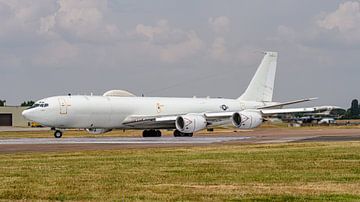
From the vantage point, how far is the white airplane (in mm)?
55625

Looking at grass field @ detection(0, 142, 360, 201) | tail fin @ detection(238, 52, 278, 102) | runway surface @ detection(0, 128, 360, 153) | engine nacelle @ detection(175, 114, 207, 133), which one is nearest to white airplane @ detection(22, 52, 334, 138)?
engine nacelle @ detection(175, 114, 207, 133)

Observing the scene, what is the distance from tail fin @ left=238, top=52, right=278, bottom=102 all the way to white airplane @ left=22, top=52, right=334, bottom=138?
1.43m

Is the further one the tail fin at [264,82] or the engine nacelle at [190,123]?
the tail fin at [264,82]

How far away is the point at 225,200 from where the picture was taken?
595 inches

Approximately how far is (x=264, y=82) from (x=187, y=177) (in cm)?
5246

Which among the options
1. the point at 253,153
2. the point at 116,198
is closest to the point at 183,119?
the point at 253,153

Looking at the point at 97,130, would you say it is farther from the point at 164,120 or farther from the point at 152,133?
the point at 164,120

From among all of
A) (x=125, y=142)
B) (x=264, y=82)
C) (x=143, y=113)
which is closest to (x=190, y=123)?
(x=143, y=113)

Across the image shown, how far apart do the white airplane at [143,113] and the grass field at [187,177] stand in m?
27.1

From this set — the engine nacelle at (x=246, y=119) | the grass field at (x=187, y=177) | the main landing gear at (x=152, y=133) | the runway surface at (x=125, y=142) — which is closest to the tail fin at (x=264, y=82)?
the engine nacelle at (x=246, y=119)

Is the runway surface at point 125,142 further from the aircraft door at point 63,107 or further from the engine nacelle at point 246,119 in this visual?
the engine nacelle at point 246,119

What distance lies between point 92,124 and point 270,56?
73.4 ft

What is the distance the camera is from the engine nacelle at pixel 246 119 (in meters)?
Result: 57.8

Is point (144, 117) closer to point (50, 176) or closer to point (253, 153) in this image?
point (253, 153)
